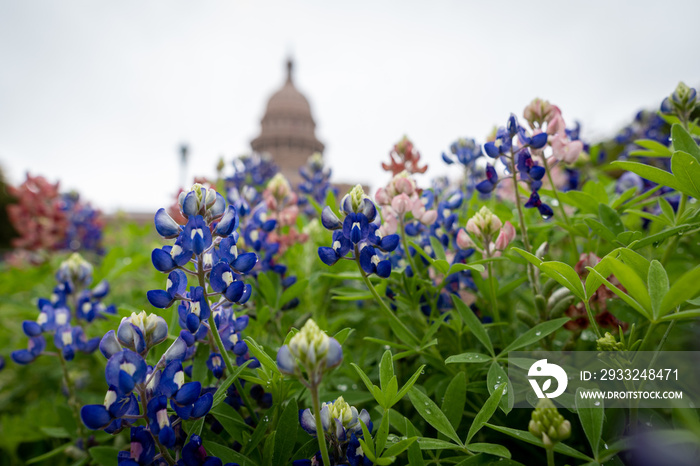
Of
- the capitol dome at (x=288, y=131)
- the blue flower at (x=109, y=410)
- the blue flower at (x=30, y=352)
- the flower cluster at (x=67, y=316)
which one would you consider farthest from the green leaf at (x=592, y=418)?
the capitol dome at (x=288, y=131)

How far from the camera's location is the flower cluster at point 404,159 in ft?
4.52

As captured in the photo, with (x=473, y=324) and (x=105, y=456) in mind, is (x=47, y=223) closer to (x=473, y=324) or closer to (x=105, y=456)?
(x=105, y=456)

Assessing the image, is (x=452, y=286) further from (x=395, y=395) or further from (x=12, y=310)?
(x=12, y=310)

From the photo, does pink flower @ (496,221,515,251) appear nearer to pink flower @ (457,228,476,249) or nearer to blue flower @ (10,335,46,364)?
pink flower @ (457,228,476,249)

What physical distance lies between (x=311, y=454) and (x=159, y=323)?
0.42 meters

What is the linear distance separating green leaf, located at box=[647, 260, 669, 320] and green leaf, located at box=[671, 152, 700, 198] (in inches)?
11.2

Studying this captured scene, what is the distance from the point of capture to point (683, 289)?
1.99 ft

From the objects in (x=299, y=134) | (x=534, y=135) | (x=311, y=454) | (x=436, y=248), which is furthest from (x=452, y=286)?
(x=299, y=134)

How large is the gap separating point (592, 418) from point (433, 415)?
0.29m

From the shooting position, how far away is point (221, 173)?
220 cm

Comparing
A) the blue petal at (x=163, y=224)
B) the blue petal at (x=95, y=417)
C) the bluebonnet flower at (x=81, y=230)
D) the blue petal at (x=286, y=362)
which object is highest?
the bluebonnet flower at (x=81, y=230)

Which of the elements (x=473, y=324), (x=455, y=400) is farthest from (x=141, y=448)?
(x=473, y=324)

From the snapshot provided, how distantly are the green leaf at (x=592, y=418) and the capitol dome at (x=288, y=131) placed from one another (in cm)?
1541

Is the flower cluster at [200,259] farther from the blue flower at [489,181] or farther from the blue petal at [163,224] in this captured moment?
the blue flower at [489,181]
